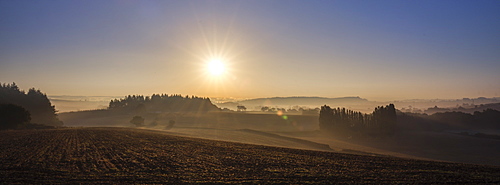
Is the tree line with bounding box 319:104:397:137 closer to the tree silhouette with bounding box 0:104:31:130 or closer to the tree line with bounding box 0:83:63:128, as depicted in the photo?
the tree silhouette with bounding box 0:104:31:130

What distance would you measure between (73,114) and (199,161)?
14181cm

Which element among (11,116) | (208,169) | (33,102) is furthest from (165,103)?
(208,169)

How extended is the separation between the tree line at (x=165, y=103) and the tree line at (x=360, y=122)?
101 meters

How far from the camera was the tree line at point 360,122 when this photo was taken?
221 feet

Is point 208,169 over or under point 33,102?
under

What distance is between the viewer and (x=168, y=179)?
1631 cm

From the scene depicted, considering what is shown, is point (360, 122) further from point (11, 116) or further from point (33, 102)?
point (33, 102)

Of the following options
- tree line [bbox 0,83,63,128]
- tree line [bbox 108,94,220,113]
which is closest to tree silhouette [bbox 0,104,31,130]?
tree line [bbox 0,83,63,128]

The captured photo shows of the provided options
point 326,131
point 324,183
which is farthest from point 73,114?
point 324,183

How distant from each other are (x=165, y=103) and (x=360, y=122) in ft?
418

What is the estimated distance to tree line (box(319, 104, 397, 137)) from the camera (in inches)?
2653

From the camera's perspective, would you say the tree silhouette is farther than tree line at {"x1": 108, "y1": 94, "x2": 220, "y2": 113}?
No

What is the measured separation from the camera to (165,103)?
567ft

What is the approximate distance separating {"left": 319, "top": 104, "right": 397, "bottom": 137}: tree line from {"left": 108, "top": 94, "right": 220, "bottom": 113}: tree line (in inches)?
3975
